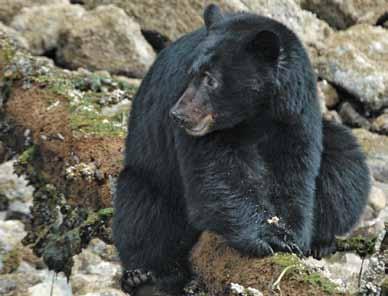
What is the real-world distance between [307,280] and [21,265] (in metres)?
3.94

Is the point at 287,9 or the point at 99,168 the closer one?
the point at 99,168

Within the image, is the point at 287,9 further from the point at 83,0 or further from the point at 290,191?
the point at 290,191

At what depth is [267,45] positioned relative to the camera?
5.03 meters

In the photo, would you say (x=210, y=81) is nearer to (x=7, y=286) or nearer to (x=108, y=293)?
(x=108, y=293)

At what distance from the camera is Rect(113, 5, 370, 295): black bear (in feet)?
16.3

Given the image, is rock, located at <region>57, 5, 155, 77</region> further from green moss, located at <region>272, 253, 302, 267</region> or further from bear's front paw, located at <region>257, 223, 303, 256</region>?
green moss, located at <region>272, 253, 302, 267</region>

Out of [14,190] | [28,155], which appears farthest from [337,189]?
[14,190]

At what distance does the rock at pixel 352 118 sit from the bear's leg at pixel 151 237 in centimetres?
793

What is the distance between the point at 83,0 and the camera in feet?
45.8

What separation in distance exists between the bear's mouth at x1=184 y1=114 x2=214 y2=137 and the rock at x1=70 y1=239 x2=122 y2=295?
235cm

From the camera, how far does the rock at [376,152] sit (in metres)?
11.9

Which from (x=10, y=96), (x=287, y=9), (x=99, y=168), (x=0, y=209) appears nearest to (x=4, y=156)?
(x=0, y=209)

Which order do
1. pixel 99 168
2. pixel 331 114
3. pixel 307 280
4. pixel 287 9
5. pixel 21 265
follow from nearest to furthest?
pixel 307 280 → pixel 99 168 → pixel 21 265 → pixel 331 114 → pixel 287 9

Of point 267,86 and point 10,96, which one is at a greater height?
point 267,86
